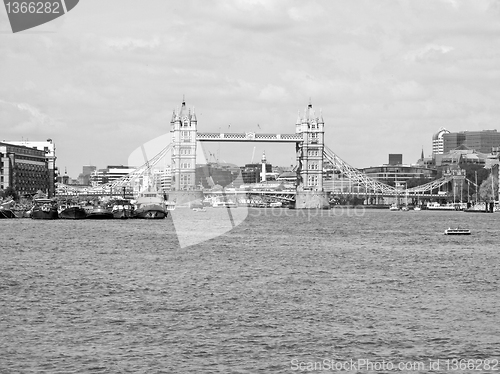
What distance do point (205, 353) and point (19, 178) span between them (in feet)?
486

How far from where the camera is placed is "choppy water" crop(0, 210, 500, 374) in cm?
2205

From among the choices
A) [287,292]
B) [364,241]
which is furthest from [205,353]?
[364,241]

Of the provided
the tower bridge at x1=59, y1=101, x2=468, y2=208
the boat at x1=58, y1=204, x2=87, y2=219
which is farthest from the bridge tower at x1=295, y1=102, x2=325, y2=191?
the boat at x1=58, y1=204, x2=87, y2=219

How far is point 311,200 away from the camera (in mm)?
169250

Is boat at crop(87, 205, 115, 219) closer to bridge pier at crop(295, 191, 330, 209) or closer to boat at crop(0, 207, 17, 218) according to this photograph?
boat at crop(0, 207, 17, 218)

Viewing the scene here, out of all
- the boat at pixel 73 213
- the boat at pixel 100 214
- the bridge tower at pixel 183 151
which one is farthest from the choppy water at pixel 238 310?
the bridge tower at pixel 183 151

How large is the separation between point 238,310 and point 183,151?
476 feet

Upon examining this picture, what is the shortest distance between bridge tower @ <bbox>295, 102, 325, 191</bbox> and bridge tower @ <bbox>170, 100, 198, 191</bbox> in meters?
17.8

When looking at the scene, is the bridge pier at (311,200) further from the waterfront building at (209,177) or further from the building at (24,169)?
the building at (24,169)

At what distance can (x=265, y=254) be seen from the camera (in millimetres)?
49000

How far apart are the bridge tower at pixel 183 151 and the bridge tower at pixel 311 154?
17846mm

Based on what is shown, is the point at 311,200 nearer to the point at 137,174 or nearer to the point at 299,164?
the point at 299,164

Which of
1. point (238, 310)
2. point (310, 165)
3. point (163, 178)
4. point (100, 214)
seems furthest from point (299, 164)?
point (238, 310)

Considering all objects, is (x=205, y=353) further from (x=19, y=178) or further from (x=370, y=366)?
(x=19, y=178)
